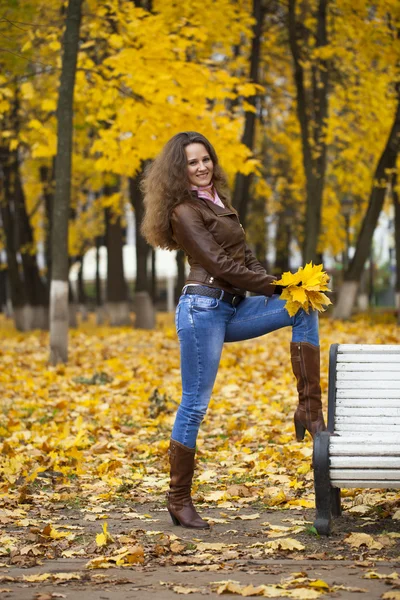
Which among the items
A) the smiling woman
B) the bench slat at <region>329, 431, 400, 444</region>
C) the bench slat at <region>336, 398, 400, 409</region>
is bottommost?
the bench slat at <region>329, 431, 400, 444</region>

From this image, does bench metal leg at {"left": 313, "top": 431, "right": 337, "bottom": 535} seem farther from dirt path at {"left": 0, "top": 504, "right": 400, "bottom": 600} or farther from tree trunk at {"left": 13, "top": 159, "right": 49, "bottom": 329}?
tree trunk at {"left": 13, "top": 159, "right": 49, "bottom": 329}

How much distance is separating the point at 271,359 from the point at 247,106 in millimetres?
4080

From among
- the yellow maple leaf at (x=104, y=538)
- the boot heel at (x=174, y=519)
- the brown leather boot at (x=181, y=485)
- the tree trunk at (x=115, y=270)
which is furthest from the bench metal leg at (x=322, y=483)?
the tree trunk at (x=115, y=270)

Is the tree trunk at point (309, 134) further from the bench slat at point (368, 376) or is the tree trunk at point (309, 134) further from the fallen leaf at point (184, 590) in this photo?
the fallen leaf at point (184, 590)

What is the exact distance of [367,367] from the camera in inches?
232

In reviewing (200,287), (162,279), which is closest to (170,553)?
(200,287)

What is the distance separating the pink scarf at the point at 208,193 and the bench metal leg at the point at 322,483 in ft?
4.89

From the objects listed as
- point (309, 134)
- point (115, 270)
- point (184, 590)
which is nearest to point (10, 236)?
point (115, 270)

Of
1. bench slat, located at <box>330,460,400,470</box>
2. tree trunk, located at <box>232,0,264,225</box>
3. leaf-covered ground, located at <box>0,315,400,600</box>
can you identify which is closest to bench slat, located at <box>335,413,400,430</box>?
bench slat, located at <box>330,460,400,470</box>

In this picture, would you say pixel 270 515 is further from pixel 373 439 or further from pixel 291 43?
pixel 291 43

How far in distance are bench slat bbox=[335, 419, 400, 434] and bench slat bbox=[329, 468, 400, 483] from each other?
31 cm

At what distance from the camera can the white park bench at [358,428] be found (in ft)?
18.0

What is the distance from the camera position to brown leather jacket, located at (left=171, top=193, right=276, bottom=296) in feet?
19.6

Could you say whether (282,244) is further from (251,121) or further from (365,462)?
(365,462)
